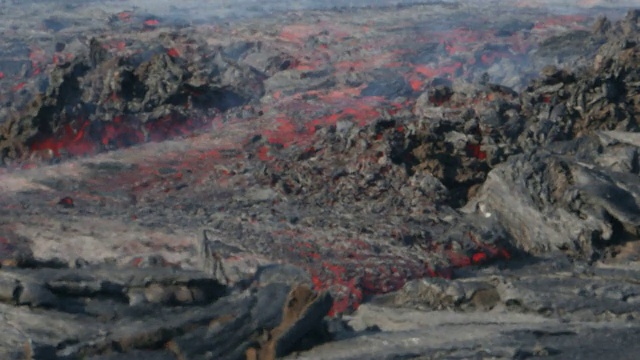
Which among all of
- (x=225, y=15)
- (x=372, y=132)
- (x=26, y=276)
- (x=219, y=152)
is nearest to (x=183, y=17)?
(x=225, y=15)

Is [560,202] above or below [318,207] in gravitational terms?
above

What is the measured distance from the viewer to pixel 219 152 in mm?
12320

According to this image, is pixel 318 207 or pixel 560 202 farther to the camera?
pixel 318 207

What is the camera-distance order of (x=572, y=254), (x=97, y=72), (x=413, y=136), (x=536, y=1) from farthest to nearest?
(x=536, y=1) < (x=97, y=72) < (x=413, y=136) < (x=572, y=254)

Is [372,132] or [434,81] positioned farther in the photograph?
[434,81]

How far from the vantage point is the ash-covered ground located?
19.3 feet

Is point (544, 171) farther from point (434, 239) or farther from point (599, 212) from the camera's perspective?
A: point (434, 239)

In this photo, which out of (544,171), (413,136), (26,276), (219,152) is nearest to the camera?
(26,276)

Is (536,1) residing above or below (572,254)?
above

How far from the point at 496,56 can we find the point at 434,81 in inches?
150

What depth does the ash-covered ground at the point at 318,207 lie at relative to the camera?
5.89 meters

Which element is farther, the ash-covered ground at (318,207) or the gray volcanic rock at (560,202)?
the gray volcanic rock at (560,202)

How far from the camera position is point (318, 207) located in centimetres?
969

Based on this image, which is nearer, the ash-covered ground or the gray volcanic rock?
the ash-covered ground
